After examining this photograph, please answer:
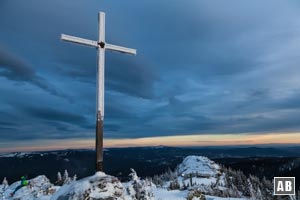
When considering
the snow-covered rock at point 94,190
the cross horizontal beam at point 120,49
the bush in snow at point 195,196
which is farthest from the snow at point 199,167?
the snow-covered rock at point 94,190

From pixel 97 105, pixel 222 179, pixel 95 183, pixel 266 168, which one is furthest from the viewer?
pixel 266 168

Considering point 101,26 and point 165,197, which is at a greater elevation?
point 101,26

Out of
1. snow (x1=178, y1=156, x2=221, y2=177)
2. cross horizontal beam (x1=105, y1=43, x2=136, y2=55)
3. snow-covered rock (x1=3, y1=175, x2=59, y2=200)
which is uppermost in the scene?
cross horizontal beam (x1=105, y1=43, x2=136, y2=55)

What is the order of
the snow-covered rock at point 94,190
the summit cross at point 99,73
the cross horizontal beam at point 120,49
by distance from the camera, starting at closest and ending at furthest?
1. the snow-covered rock at point 94,190
2. the summit cross at point 99,73
3. the cross horizontal beam at point 120,49

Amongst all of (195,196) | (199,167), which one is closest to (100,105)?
(195,196)

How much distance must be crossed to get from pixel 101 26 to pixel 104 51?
829 mm

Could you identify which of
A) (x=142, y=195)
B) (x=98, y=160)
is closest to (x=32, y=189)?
(x=142, y=195)

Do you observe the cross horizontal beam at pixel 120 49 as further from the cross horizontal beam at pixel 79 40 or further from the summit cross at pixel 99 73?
the cross horizontal beam at pixel 79 40

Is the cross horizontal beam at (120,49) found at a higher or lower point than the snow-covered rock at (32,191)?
higher

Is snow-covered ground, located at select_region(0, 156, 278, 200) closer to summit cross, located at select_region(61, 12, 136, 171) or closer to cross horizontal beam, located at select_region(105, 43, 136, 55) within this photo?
summit cross, located at select_region(61, 12, 136, 171)

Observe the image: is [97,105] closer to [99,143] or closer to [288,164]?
[99,143]

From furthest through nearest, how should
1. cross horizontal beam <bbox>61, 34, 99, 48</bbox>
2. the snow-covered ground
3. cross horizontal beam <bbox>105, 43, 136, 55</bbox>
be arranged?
cross horizontal beam <bbox>105, 43, 136, 55</bbox> → cross horizontal beam <bbox>61, 34, 99, 48</bbox> → the snow-covered ground

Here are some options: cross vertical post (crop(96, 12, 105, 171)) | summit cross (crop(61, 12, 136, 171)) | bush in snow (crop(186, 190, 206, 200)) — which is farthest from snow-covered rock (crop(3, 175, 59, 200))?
summit cross (crop(61, 12, 136, 171))

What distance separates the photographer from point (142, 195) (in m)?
18.0
